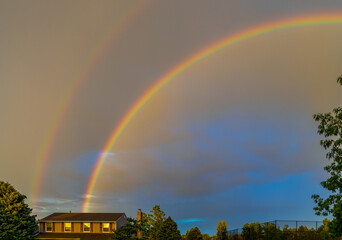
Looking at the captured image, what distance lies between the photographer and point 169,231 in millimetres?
45438

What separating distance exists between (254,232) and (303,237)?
5810 millimetres

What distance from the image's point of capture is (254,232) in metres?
29.7

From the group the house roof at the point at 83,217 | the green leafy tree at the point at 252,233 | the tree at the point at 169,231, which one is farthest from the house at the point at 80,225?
the green leafy tree at the point at 252,233

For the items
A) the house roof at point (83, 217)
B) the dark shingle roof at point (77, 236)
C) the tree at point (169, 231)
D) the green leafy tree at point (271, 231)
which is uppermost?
the house roof at point (83, 217)

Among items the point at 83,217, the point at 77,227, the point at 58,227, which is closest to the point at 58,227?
the point at 58,227

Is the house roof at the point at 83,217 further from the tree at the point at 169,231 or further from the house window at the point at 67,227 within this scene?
the tree at the point at 169,231

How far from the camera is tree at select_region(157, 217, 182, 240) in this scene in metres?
45.3

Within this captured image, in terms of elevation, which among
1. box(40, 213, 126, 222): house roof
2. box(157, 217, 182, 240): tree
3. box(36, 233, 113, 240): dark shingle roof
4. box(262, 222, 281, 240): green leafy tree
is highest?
box(40, 213, 126, 222): house roof

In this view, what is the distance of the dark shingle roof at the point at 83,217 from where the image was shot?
5827cm

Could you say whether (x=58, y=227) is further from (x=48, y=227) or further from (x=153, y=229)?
(x=153, y=229)

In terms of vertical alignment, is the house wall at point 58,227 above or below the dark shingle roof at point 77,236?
above

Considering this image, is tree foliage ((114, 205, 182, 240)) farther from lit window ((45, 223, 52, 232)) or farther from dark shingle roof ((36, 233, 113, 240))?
lit window ((45, 223, 52, 232))

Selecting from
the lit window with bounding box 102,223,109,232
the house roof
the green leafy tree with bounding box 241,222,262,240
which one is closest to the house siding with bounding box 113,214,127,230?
the house roof

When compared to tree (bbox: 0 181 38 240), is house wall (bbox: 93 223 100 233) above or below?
below
